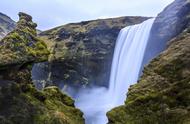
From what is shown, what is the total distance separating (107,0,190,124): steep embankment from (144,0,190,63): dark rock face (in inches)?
988

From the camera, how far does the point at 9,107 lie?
17.7 m

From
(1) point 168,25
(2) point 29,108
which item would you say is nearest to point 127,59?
(1) point 168,25

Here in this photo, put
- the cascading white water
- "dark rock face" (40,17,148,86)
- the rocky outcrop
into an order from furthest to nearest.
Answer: the rocky outcrop
"dark rock face" (40,17,148,86)
the cascading white water

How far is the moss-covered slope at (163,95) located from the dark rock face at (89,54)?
47521mm

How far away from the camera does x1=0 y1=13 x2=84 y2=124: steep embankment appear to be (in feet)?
57.9

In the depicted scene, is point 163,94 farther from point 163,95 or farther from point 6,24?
point 6,24

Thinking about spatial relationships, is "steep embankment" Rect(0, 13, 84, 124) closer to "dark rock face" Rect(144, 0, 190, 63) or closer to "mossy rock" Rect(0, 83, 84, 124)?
"mossy rock" Rect(0, 83, 84, 124)

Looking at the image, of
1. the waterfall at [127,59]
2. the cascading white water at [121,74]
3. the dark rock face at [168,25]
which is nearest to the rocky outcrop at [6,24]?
the cascading white water at [121,74]

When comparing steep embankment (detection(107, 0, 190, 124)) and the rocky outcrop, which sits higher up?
the rocky outcrop

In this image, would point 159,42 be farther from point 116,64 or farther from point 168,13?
point 116,64

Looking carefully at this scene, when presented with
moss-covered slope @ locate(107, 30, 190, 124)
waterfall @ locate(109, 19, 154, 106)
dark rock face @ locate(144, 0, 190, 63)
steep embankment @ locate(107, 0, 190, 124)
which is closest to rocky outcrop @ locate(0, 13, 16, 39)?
waterfall @ locate(109, 19, 154, 106)

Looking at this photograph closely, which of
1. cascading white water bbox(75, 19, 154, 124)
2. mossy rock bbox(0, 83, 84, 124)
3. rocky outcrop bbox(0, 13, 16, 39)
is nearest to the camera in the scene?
mossy rock bbox(0, 83, 84, 124)

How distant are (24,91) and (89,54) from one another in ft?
169

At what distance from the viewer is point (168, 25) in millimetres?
50656
